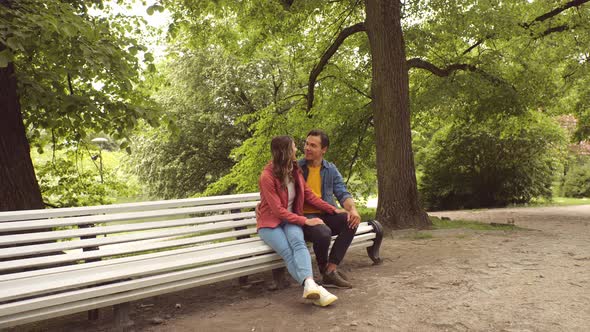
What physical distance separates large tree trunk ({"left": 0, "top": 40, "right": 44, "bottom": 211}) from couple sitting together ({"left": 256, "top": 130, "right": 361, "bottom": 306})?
2.91m

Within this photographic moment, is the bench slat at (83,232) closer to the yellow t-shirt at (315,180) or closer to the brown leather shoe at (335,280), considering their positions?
the yellow t-shirt at (315,180)

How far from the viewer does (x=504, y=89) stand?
1150cm

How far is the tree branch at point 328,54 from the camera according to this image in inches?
375

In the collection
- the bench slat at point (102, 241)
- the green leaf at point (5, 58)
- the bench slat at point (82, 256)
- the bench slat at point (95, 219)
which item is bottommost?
the bench slat at point (82, 256)

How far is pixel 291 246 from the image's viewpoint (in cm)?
412

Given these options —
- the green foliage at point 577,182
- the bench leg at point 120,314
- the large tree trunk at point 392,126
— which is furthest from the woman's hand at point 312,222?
the green foliage at point 577,182

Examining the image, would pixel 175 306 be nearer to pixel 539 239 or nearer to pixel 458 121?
pixel 539 239

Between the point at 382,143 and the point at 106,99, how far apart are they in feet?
14.0

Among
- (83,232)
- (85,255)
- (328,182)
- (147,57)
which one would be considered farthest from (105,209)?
(147,57)

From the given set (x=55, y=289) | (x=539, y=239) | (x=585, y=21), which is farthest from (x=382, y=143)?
(x=585, y=21)

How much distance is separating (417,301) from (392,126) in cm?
427

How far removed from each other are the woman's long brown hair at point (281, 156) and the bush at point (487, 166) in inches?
552

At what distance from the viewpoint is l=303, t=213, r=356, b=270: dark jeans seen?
435 cm

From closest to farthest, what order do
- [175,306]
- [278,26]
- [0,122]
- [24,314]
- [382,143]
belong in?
[24,314], [175,306], [0,122], [382,143], [278,26]
